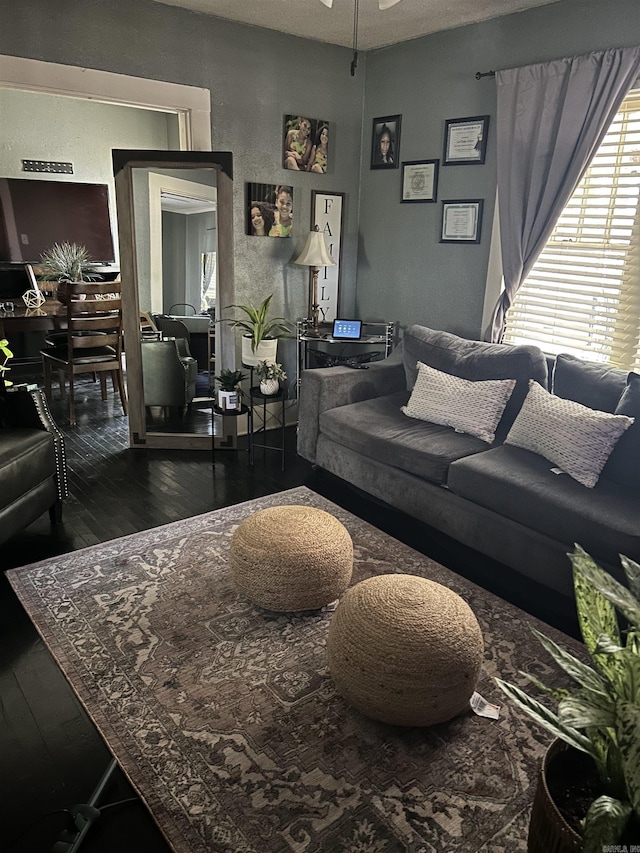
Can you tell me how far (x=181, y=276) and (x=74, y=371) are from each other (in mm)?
1369

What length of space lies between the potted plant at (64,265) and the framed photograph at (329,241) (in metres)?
2.58

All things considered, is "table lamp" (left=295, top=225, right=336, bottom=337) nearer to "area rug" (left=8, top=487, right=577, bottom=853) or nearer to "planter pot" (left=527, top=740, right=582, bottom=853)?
"area rug" (left=8, top=487, right=577, bottom=853)

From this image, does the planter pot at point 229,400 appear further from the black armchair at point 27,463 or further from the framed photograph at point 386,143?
the framed photograph at point 386,143

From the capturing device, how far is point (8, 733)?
6.23 feet

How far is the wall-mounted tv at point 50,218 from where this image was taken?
6023 millimetres

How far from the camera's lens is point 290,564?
2.28 m

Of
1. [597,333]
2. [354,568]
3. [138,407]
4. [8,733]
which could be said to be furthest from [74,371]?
[597,333]

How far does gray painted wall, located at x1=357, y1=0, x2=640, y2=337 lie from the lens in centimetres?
333

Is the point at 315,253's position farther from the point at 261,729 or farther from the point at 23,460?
the point at 261,729

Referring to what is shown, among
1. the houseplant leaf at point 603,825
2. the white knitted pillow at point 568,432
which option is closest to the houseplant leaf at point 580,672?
the houseplant leaf at point 603,825

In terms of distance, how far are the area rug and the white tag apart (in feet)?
0.07

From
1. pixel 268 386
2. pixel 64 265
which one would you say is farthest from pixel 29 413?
pixel 64 265

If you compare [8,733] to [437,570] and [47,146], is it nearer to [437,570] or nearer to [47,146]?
[437,570]

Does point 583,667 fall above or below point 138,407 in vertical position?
above
